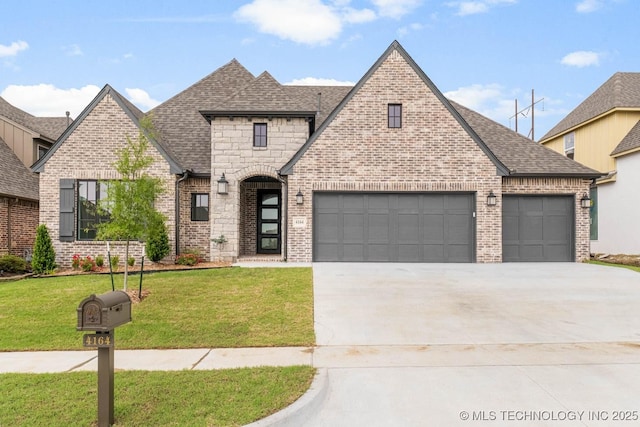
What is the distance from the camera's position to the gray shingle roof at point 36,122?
18078 mm

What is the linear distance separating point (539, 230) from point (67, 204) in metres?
17.5

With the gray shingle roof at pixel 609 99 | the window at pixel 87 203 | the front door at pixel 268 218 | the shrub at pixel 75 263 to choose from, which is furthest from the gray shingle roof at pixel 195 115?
the gray shingle roof at pixel 609 99

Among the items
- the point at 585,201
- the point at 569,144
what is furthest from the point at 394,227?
the point at 569,144

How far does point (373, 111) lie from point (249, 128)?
4.62 meters

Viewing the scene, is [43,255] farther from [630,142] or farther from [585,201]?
[630,142]

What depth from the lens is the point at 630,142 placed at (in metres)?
19.1

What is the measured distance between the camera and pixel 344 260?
14609 millimetres

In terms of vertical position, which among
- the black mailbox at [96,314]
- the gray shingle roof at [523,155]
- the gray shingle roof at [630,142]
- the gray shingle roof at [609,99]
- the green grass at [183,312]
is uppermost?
the gray shingle roof at [609,99]

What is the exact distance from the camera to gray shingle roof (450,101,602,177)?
14961mm

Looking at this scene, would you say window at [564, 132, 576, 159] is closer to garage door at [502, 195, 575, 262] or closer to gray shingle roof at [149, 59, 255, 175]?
garage door at [502, 195, 575, 262]

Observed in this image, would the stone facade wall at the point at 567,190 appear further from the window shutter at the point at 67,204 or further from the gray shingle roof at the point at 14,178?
the gray shingle roof at the point at 14,178

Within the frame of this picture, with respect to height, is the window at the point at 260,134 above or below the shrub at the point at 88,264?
above

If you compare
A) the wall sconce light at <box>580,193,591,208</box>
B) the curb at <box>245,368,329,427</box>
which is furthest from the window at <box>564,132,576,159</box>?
the curb at <box>245,368,329,427</box>

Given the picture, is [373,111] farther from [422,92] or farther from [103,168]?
[103,168]
